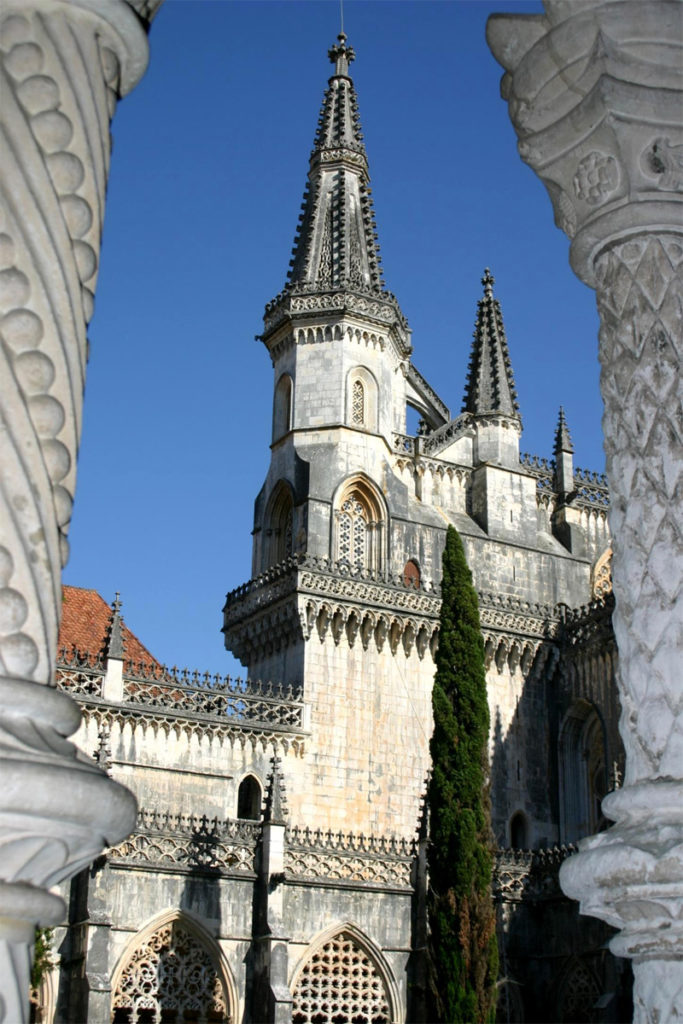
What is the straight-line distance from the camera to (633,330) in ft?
16.8

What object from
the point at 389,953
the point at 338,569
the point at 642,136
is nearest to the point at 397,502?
the point at 338,569

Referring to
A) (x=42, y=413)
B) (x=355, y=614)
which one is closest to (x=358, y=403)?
(x=355, y=614)

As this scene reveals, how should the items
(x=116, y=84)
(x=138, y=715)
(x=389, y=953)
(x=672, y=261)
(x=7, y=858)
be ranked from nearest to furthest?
(x=7, y=858)
(x=116, y=84)
(x=672, y=261)
(x=389, y=953)
(x=138, y=715)

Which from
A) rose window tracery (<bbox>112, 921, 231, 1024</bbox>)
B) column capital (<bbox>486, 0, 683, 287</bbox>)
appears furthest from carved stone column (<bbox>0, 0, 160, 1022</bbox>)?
rose window tracery (<bbox>112, 921, 231, 1024</bbox>)

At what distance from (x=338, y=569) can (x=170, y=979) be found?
12533 mm

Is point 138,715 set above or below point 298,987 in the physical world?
above

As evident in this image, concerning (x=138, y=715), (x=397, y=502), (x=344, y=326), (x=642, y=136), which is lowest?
(x=642, y=136)

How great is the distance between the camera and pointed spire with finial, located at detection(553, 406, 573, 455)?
39.8 meters

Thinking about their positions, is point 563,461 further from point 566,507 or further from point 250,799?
point 250,799

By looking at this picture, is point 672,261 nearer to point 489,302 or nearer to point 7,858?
point 7,858

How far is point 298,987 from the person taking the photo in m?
22.8

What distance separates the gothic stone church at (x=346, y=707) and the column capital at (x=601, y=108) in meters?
17.5

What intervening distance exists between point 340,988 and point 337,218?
819 inches

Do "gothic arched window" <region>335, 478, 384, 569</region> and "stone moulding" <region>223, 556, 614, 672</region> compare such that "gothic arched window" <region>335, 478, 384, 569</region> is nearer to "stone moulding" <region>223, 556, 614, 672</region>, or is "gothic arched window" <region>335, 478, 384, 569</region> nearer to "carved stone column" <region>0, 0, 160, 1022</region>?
"stone moulding" <region>223, 556, 614, 672</region>
